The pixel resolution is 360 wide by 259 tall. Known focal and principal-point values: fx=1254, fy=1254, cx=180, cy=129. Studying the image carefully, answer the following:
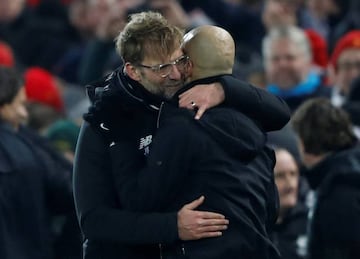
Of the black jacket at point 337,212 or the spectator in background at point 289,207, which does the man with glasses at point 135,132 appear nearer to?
the black jacket at point 337,212

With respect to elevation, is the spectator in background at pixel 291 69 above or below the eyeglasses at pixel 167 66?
below

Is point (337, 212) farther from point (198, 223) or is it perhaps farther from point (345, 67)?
point (345, 67)

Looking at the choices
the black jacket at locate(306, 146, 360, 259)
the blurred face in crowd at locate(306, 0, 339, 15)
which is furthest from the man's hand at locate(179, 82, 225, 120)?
the blurred face in crowd at locate(306, 0, 339, 15)

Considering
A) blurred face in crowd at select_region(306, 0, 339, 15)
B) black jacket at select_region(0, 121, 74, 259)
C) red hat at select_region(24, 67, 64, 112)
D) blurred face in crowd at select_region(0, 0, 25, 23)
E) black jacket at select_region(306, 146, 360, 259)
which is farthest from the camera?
blurred face in crowd at select_region(0, 0, 25, 23)

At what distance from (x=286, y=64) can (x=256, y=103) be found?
13.5 ft

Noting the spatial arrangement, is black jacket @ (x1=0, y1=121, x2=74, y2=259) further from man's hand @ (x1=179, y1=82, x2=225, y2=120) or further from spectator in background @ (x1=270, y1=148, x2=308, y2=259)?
man's hand @ (x1=179, y1=82, x2=225, y2=120)

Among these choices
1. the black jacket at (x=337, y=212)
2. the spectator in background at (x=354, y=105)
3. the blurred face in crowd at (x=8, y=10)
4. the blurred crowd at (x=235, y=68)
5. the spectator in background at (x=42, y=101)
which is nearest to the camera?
the black jacket at (x=337, y=212)

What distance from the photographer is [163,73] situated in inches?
196

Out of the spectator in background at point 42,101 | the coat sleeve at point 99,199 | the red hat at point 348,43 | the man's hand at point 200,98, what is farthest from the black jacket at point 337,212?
the red hat at point 348,43

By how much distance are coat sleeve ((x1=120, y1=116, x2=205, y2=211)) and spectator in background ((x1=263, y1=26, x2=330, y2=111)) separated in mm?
4188

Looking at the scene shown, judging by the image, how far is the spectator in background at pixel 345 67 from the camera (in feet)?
29.7

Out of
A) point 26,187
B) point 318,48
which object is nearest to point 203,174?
point 26,187

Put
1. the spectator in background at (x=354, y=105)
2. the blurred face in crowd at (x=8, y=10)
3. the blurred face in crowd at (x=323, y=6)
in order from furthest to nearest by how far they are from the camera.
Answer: the blurred face in crowd at (x=8, y=10) → the blurred face in crowd at (x=323, y=6) → the spectator in background at (x=354, y=105)

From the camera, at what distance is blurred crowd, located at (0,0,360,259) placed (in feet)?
23.3
